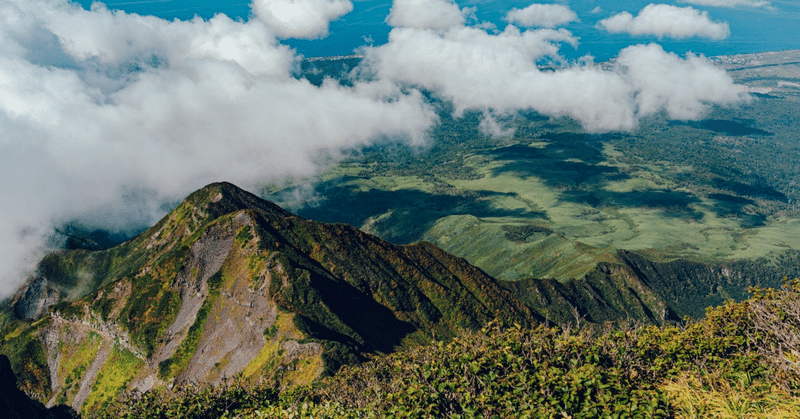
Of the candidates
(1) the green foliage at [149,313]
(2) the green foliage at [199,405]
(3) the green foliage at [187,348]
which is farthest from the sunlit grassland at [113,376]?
(2) the green foliage at [199,405]

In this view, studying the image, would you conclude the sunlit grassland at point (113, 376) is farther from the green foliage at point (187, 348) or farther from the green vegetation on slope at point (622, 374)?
the green vegetation on slope at point (622, 374)

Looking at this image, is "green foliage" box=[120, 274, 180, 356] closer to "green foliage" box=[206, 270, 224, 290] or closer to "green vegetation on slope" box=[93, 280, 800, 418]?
"green foliage" box=[206, 270, 224, 290]

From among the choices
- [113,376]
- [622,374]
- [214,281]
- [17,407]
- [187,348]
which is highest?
[622,374]

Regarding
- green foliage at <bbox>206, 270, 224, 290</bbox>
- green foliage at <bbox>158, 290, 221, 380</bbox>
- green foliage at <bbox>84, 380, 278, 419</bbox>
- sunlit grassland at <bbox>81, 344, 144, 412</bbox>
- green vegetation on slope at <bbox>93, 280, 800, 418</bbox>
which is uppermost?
green vegetation on slope at <bbox>93, 280, 800, 418</bbox>

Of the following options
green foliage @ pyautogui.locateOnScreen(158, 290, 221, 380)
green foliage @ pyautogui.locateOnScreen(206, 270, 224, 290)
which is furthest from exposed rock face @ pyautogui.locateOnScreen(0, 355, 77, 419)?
green foliage @ pyautogui.locateOnScreen(206, 270, 224, 290)

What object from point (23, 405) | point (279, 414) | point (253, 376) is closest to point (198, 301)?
point (253, 376)

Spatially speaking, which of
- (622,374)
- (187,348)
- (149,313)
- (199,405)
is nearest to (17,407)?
(187,348)

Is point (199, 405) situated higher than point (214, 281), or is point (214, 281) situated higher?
point (199, 405)

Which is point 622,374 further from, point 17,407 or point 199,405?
point 17,407

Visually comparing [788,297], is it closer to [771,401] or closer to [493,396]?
[771,401]

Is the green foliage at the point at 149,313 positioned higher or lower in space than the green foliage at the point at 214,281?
lower
